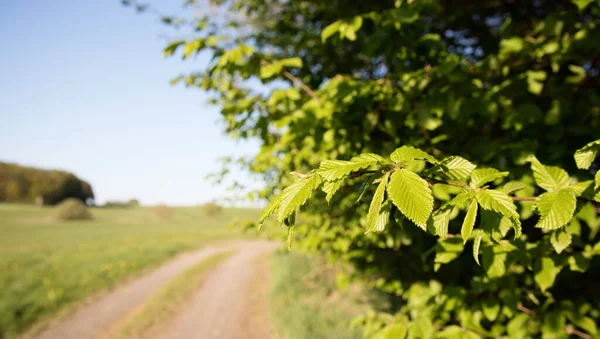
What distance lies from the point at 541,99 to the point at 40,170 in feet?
321

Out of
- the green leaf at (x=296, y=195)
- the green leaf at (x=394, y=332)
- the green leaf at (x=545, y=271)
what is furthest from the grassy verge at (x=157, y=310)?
the green leaf at (x=296, y=195)

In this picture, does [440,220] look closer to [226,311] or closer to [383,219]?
[383,219]

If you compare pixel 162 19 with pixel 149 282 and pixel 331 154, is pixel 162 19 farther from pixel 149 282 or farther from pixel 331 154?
pixel 149 282

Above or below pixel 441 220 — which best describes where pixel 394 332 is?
below

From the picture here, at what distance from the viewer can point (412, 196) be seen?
0.88 metres

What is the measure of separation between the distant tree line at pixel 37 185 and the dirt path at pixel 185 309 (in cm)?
7582

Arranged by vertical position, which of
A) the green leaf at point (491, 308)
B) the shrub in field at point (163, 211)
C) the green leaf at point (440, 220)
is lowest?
the shrub in field at point (163, 211)

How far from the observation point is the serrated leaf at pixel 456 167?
103 centimetres

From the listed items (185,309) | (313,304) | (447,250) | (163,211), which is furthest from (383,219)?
(163,211)

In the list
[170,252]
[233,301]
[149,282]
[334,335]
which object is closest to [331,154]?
[334,335]

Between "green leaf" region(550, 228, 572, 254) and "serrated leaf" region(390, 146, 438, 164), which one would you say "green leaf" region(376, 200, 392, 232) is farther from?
"green leaf" region(550, 228, 572, 254)

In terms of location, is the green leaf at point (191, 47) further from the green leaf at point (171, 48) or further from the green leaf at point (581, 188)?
the green leaf at point (581, 188)

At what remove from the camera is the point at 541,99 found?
2564 mm

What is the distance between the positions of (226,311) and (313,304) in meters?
2.43
